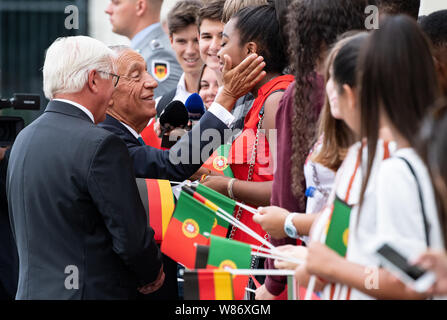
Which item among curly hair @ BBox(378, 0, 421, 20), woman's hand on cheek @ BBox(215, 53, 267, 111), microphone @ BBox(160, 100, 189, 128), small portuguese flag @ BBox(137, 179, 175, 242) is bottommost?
small portuguese flag @ BBox(137, 179, 175, 242)

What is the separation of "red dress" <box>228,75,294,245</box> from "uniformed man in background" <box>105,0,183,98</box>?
95.9 inches

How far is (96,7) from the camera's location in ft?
28.2

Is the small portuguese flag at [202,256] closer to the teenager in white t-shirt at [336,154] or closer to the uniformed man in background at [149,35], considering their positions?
the teenager in white t-shirt at [336,154]

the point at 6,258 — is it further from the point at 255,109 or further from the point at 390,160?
the point at 390,160

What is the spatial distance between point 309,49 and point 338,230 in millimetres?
802

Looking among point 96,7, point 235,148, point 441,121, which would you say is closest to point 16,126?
point 235,148

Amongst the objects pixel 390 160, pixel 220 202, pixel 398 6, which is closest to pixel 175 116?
pixel 220 202

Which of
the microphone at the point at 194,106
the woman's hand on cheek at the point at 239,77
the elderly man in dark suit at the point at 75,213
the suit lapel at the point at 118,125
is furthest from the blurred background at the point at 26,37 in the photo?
the elderly man in dark suit at the point at 75,213

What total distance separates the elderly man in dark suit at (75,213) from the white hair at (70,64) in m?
0.11

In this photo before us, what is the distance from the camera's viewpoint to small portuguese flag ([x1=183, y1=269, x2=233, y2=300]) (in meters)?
2.16

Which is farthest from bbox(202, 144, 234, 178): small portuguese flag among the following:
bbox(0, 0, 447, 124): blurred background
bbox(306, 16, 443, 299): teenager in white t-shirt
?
bbox(0, 0, 447, 124): blurred background

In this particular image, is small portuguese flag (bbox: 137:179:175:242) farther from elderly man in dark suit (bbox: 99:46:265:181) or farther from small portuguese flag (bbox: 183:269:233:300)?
small portuguese flag (bbox: 183:269:233:300)

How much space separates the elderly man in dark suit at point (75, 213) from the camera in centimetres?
268

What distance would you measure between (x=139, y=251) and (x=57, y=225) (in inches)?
12.8
